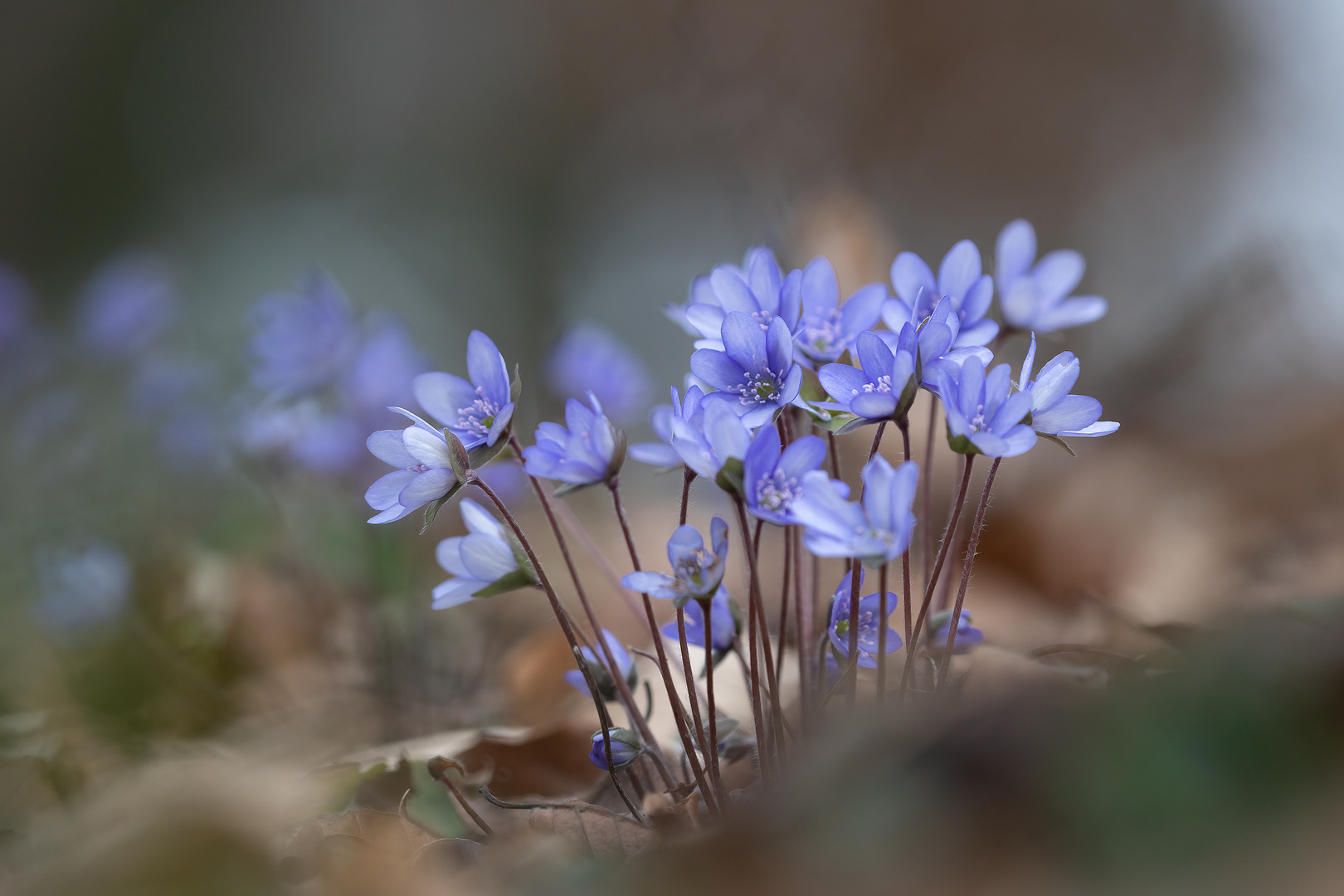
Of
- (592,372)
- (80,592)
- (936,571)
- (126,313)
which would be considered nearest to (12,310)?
(126,313)

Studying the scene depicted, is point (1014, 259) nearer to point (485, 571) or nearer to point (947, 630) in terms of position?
point (947, 630)

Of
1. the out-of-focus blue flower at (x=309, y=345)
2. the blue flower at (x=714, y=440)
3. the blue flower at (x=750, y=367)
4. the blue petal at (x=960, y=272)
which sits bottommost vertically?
the blue flower at (x=714, y=440)

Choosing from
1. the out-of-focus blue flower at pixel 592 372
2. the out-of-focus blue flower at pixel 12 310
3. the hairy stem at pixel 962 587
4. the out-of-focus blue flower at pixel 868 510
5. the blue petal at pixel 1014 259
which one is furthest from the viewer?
the out-of-focus blue flower at pixel 12 310

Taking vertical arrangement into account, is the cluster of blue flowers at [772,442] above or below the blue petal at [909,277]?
below

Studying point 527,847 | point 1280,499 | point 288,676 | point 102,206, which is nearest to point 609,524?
point 288,676

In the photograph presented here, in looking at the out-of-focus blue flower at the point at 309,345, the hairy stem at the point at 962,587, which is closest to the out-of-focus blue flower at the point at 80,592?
the out-of-focus blue flower at the point at 309,345

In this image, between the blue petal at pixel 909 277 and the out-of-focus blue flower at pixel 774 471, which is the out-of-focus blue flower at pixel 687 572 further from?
the blue petal at pixel 909 277

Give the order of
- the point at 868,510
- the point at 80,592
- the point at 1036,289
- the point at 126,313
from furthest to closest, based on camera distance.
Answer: the point at 126,313
the point at 80,592
the point at 1036,289
the point at 868,510
